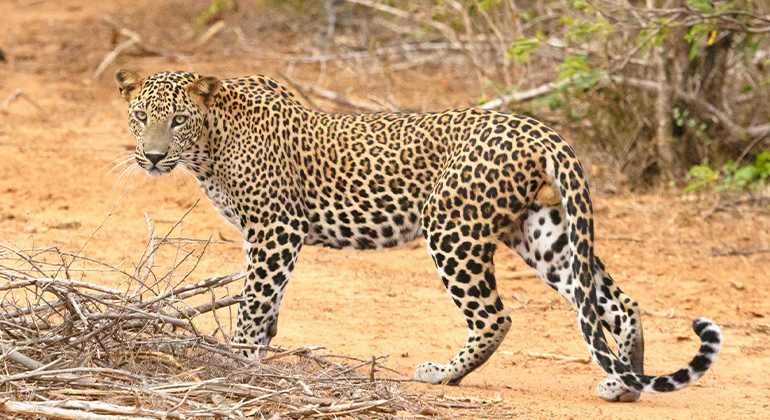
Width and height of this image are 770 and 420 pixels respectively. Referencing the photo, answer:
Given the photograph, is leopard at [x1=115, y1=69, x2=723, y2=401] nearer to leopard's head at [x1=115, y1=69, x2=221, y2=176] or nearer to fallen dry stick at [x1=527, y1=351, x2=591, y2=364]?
leopard's head at [x1=115, y1=69, x2=221, y2=176]

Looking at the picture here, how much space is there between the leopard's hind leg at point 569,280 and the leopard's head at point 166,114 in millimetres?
2250

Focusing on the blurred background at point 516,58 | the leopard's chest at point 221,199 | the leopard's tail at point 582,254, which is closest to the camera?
the leopard's tail at point 582,254

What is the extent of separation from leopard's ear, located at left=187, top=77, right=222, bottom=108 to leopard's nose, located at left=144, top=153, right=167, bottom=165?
1.69ft

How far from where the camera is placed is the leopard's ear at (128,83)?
6359mm

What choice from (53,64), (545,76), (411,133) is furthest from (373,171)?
(53,64)

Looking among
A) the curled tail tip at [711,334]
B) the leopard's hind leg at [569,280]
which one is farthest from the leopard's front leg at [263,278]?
the curled tail tip at [711,334]

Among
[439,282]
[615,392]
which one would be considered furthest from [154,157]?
[439,282]

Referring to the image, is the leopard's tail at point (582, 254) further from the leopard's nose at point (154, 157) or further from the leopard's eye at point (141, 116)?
the leopard's eye at point (141, 116)

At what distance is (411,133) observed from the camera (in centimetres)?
628

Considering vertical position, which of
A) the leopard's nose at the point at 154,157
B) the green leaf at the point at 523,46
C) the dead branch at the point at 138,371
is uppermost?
the green leaf at the point at 523,46

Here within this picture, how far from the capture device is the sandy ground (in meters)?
6.31

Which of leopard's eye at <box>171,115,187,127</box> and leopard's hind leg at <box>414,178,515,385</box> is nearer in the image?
leopard's hind leg at <box>414,178,515,385</box>

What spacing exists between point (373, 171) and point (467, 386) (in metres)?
1.55

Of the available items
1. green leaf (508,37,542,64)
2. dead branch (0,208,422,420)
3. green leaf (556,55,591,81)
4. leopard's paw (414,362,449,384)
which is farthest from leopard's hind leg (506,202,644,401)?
green leaf (556,55,591,81)
